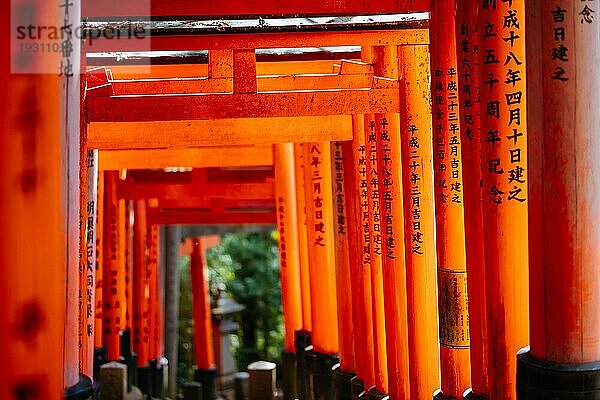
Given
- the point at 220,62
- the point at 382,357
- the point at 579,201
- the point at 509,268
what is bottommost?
the point at 382,357

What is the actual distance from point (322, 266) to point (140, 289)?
518 centimetres

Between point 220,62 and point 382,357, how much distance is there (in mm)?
2454

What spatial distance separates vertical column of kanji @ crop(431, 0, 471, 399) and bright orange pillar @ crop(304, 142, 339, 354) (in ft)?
10.3

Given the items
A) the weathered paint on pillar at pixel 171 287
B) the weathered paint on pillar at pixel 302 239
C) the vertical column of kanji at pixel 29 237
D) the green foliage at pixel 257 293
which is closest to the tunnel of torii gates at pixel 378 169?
the vertical column of kanji at pixel 29 237

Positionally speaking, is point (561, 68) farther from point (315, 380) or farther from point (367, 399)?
point (315, 380)

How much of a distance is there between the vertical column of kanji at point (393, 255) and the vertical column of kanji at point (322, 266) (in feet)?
6.95

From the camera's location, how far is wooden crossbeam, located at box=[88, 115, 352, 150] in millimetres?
6070

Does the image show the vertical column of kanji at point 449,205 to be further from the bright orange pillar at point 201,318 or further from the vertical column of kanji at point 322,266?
the bright orange pillar at point 201,318

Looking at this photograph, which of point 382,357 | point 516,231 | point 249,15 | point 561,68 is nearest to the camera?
point 561,68

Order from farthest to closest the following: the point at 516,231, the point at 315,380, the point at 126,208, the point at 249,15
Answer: the point at 126,208 → the point at 315,380 → the point at 249,15 → the point at 516,231

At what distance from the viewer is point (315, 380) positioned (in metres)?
7.97

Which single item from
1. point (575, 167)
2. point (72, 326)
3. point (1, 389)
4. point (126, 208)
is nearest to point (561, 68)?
point (575, 167)

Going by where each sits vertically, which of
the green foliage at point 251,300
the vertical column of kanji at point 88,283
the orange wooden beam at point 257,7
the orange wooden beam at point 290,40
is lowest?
the green foliage at point 251,300

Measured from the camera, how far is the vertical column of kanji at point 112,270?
33.7 feet
